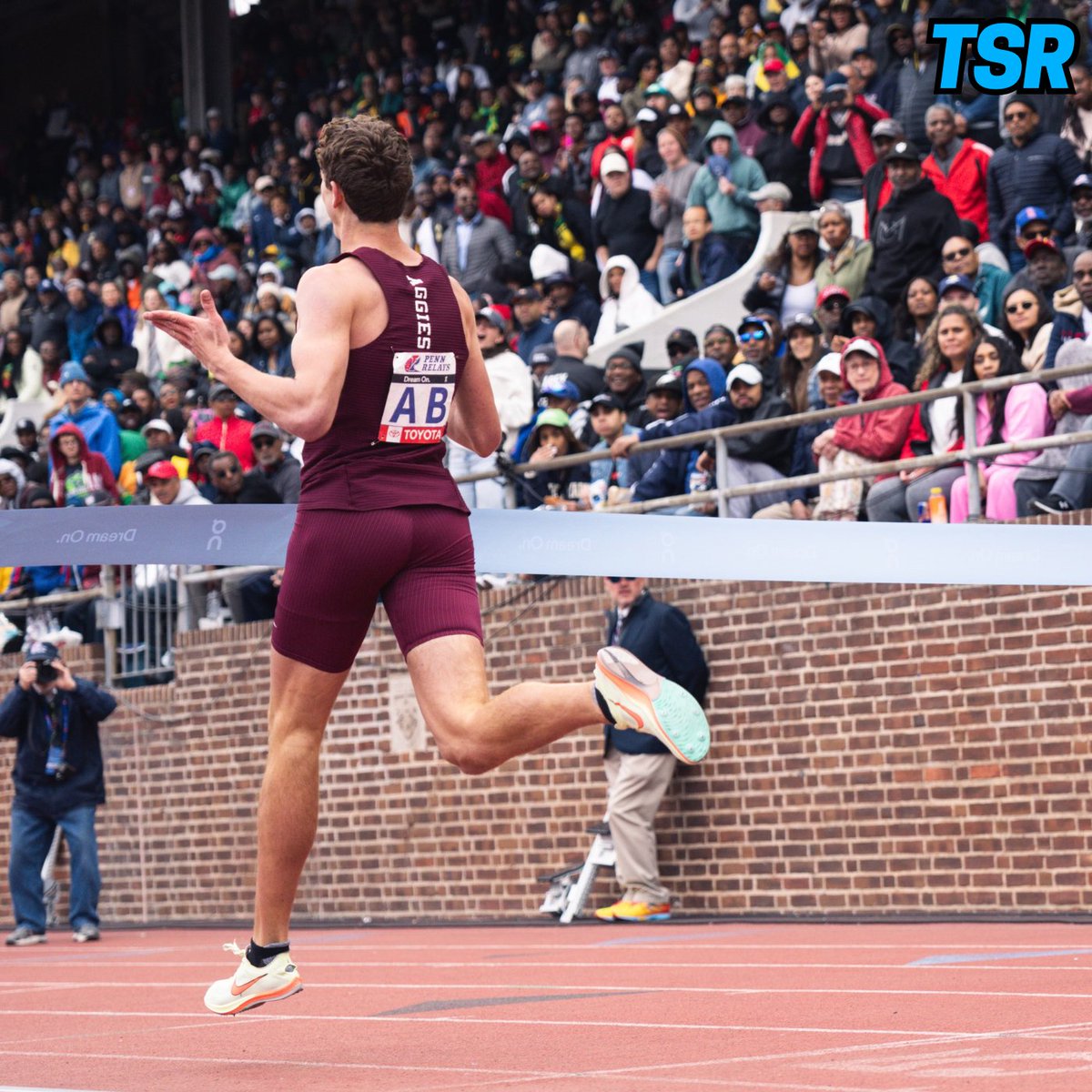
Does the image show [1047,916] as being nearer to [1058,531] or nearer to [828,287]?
[1058,531]

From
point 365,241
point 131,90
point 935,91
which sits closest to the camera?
point 365,241

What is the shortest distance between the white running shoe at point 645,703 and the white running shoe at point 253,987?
1.24 meters

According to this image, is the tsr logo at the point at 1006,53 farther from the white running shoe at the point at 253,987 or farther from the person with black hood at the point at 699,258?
the white running shoe at the point at 253,987

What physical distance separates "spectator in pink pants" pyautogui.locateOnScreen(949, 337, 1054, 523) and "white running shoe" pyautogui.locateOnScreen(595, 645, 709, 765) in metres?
6.25

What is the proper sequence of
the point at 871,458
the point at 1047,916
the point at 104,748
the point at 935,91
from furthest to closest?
the point at 104,748, the point at 935,91, the point at 871,458, the point at 1047,916

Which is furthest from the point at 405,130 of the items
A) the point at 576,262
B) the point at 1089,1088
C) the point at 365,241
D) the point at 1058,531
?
the point at 1089,1088

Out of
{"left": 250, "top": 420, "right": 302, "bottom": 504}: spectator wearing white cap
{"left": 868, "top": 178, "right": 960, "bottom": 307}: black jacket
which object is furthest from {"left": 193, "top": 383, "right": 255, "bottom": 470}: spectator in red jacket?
{"left": 868, "top": 178, "right": 960, "bottom": 307}: black jacket

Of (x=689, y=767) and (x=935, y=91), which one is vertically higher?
(x=935, y=91)

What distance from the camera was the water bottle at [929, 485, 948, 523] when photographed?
11031mm

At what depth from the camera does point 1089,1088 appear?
13.4 feet

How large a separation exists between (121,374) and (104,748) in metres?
5.76

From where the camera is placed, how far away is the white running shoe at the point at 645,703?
16.2 feet

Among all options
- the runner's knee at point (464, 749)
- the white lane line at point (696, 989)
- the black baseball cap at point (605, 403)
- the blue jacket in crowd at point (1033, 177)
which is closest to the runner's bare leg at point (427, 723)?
the runner's knee at point (464, 749)

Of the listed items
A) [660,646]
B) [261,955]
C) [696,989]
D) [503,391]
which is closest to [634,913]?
[660,646]
